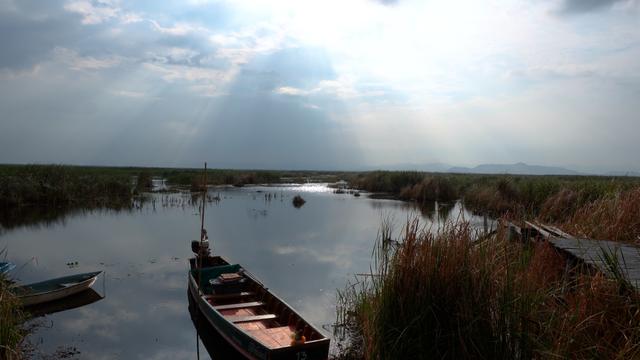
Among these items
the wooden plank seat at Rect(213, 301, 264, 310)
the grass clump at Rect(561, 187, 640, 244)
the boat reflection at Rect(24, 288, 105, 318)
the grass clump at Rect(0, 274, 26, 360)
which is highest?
the grass clump at Rect(561, 187, 640, 244)

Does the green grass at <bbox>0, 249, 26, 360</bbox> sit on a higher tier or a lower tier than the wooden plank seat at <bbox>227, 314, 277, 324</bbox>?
higher

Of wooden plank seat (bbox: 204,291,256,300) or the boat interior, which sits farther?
wooden plank seat (bbox: 204,291,256,300)

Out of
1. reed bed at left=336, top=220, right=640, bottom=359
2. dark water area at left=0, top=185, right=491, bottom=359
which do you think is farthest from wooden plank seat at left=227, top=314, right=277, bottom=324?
reed bed at left=336, top=220, right=640, bottom=359

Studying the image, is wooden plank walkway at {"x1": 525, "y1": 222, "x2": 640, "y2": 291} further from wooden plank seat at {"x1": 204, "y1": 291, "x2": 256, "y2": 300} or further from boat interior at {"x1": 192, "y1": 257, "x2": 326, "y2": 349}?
wooden plank seat at {"x1": 204, "y1": 291, "x2": 256, "y2": 300}

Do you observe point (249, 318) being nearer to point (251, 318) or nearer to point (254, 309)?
point (251, 318)

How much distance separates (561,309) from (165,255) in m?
16.1

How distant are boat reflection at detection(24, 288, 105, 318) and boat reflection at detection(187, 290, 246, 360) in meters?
3.07

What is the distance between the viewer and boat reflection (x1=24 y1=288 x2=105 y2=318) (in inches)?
468

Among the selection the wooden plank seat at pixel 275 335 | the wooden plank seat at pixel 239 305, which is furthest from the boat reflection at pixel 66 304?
the wooden plank seat at pixel 275 335

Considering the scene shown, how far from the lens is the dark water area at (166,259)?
10.7 m

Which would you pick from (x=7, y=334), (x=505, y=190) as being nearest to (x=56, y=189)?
(x=7, y=334)

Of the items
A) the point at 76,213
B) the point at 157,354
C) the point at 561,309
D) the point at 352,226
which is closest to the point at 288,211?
the point at 352,226

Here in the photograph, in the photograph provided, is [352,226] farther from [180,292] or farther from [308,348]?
[308,348]

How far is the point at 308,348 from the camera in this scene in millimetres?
7918
